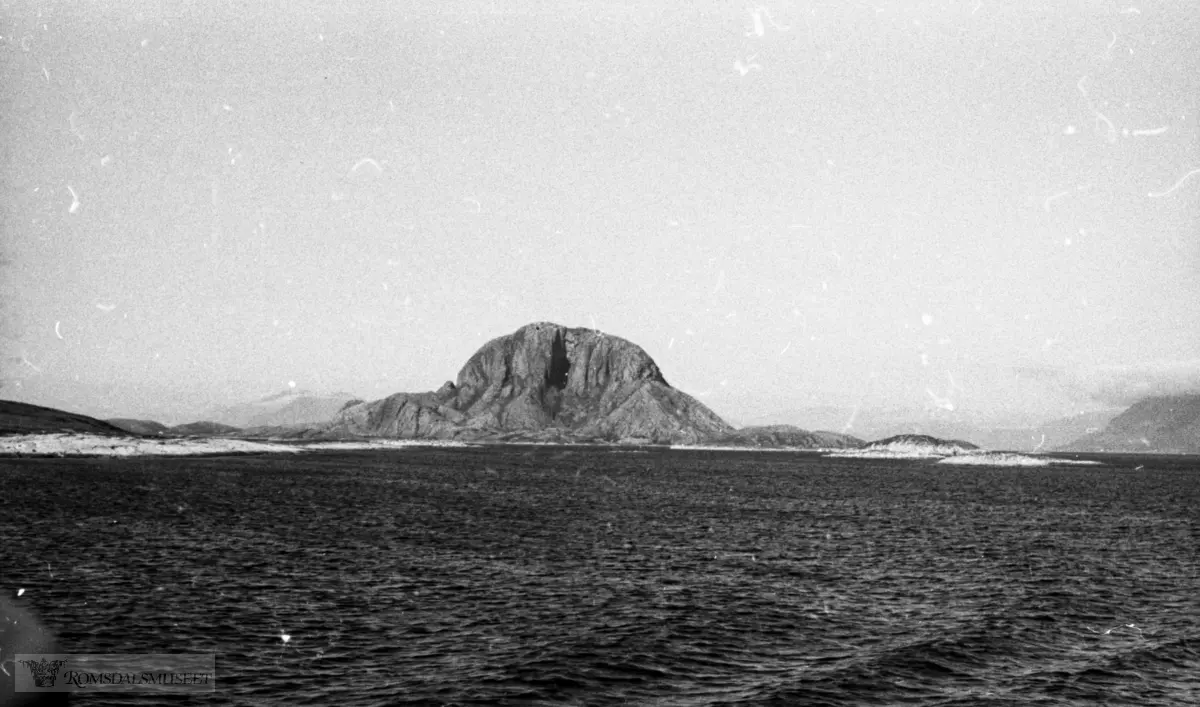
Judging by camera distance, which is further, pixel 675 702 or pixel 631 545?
pixel 631 545

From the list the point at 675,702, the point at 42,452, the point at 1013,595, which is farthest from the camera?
the point at 42,452

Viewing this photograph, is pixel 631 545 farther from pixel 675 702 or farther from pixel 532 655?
pixel 675 702

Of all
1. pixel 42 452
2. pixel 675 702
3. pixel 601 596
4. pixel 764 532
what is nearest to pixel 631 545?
pixel 764 532

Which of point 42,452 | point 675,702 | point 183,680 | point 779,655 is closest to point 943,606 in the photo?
point 779,655

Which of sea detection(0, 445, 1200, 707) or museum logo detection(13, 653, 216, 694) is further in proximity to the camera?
sea detection(0, 445, 1200, 707)

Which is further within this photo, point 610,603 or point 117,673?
point 610,603

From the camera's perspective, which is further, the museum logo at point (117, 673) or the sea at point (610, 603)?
the sea at point (610, 603)

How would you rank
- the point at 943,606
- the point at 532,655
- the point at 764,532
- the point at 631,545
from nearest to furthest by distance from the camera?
the point at 532,655
the point at 943,606
the point at 631,545
the point at 764,532
